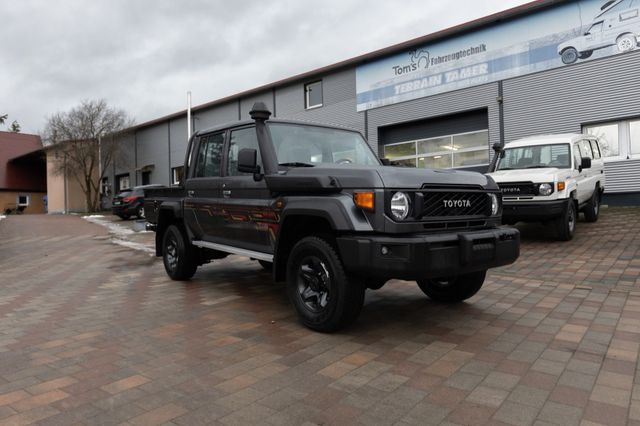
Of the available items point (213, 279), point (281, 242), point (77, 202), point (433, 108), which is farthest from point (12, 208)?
point (281, 242)

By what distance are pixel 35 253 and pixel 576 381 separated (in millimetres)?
11470

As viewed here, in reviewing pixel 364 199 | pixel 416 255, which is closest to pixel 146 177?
pixel 364 199

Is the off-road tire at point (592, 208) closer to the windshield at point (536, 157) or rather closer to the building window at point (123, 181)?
the windshield at point (536, 157)

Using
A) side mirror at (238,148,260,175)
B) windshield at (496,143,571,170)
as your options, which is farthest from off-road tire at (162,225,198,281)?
windshield at (496,143,571,170)

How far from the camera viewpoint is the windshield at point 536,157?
921 cm

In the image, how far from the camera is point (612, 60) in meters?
13.3

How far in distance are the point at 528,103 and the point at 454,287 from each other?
12046 millimetres

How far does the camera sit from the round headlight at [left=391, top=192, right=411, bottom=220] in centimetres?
353

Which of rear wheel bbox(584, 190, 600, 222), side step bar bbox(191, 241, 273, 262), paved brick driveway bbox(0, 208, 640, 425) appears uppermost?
rear wheel bbox(584, 190, 600, 222)

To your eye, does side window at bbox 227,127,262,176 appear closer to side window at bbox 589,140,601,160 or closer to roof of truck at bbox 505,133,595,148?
roof of truck at bbox 505,133,595,148

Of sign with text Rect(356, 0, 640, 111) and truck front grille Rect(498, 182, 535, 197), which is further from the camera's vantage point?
sign with text Rect(356, 0, 640, 111)

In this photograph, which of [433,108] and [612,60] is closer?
[612,60]

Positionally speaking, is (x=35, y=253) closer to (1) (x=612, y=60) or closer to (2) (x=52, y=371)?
(2) (x=52, y=371)

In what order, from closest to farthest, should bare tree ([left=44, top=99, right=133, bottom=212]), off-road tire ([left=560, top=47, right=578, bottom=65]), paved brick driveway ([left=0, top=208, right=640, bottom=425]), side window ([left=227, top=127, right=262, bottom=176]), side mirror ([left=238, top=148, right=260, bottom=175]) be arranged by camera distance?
paved brick driveway ([left=0, top=208, right=640, bottom=425])
side mirror ([left=238, top=148, right=260, bottom=175])
side window ([left=227, top=127, right=262, bottom=176])
off-road tire ([left=560, top=47, right=578, bottom=65])
bare tree ([left=44, top=99, right=133, bottom=212])
